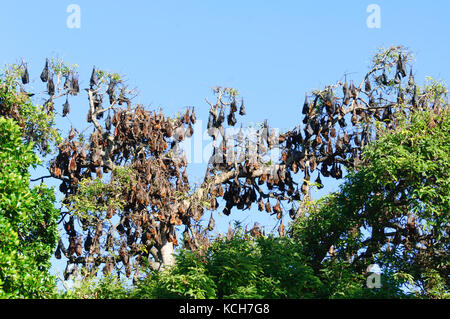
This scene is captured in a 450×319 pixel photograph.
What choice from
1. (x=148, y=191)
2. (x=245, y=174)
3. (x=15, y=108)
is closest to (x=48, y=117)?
(x=15, y=108)

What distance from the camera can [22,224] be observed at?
15539 mm

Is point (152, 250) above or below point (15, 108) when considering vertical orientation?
below

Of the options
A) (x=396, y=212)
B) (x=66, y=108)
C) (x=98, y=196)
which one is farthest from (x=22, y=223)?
(x=66, y=108)

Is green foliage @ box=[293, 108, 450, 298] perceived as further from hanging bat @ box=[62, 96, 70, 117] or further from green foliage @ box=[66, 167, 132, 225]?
hanging bat @ box=[62, 96, 70, 117]

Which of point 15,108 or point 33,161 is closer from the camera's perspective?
point 33,161

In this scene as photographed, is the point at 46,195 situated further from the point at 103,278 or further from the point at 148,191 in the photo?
the point at 148,191

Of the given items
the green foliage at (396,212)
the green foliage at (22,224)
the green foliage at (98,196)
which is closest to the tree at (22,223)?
the green foliage at (22,224)

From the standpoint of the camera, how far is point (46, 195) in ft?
53.9

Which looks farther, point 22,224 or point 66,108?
point 66,108

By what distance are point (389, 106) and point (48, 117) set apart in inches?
420

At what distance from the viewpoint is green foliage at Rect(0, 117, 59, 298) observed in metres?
13.7

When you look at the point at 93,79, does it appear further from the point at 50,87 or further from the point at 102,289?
the point at 102,289
